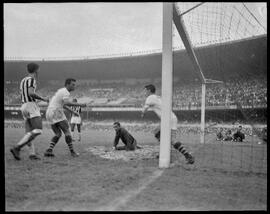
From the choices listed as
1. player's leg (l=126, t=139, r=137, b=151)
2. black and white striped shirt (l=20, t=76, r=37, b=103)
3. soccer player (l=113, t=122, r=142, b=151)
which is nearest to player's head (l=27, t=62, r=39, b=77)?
black and white striped shirt (l=20, t=76, r=37, b=103)

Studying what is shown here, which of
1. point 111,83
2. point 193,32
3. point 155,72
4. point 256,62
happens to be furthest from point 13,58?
point 193,32

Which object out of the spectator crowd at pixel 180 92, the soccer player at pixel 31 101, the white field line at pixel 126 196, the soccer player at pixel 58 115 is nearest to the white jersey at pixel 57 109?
the soccer player at pixel 58 115

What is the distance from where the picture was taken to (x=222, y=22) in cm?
772

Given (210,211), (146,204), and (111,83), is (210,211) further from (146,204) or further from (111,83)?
(111,83)

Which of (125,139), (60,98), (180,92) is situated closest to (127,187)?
(60,98)

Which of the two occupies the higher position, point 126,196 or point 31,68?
point 31,68

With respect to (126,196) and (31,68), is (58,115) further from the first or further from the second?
(126,196)

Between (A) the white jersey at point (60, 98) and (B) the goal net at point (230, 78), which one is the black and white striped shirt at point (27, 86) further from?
(B) the goal net at point (230, 78)

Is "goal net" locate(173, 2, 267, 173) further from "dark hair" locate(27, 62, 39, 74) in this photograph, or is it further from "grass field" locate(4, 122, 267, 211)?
"dark hair" locate(27, 62, 39, 74)

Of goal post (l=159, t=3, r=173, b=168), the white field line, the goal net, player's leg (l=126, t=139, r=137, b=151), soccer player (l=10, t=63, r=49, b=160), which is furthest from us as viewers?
player's leg (l=126, t=139, r=137, b=151)

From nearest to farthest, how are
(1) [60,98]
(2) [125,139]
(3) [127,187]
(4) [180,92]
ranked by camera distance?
(3) [127,187]
(1) [60,98]
(2) [125,139]
(4) [180,92]

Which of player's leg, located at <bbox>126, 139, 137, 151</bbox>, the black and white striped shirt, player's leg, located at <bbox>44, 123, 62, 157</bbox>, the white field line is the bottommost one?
the white field line

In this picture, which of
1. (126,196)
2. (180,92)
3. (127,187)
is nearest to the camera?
(126,196)

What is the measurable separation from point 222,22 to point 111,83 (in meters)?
29.5
